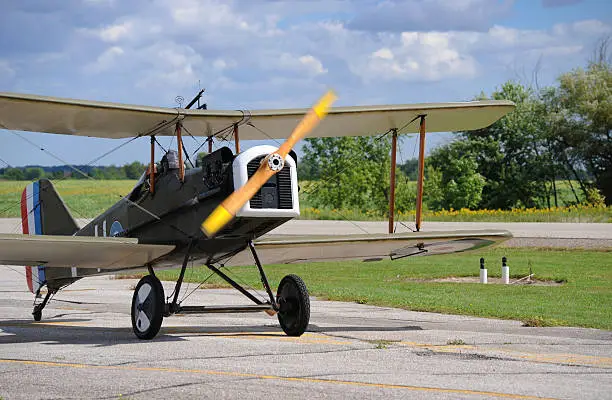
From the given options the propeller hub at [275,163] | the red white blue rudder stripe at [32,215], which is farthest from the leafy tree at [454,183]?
the propeller hub at [275,163]

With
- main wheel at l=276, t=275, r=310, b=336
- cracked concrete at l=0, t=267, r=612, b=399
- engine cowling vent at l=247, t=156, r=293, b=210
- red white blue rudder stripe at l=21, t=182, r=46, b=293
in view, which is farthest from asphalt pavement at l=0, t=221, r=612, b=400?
engine cowling vent at l=247, t=156, r=293, b=210

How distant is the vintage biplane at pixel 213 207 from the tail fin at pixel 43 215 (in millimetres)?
964

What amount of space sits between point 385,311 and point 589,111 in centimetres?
3906

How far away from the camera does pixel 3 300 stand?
666 inches

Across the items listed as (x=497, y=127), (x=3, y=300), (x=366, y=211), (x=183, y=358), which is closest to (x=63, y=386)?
(x=183, y=358)

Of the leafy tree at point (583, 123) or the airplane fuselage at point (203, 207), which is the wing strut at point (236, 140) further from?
the leafy tree at point (583, 123)

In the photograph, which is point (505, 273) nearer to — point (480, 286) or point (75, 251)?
point (480, 286)

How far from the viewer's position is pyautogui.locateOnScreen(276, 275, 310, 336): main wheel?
10.6 meters

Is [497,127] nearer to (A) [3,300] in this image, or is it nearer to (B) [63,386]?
(A) [3,300]

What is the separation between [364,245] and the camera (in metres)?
12.3

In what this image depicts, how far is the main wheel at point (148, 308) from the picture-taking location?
10391mm

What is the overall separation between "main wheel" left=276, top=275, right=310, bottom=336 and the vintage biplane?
0.01m

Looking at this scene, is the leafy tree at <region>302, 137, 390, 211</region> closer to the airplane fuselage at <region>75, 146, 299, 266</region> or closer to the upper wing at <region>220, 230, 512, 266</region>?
the upper wing at <region>220, 230, 512, 266</region>

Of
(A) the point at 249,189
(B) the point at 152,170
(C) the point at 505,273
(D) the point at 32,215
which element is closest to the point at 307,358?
(A) the point at 249,189
